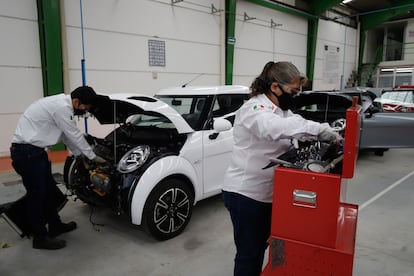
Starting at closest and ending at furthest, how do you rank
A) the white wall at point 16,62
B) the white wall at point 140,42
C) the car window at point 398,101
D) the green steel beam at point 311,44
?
the white wall at point 16,62 → the white wall at point 140,42 → the car window at point 398,101 → the green steel beam at point 311,44

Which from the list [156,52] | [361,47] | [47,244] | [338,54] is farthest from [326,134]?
[361,47]

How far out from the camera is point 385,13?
52.5 ft

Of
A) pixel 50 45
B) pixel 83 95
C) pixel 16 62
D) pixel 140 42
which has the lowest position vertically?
pixel 83 95

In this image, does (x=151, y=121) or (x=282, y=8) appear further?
(x=282, y=8)

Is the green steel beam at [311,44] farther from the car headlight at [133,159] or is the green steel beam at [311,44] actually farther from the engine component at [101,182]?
the engine component at [101,182]

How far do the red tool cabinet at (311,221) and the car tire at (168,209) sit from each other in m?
1.50

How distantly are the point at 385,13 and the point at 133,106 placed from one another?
1713 cm

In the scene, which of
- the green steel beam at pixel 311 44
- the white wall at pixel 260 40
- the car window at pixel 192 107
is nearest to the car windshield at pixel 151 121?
the car window at pixel 192 107

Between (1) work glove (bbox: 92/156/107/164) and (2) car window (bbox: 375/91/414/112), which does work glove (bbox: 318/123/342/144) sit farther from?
(2) car window (bbox: 375/91/414/112)

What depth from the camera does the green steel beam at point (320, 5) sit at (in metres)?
13.1

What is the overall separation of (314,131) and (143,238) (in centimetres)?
227

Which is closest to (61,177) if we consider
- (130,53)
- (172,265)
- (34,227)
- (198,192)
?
(34,227)

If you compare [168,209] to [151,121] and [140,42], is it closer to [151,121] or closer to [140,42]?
[151,121]

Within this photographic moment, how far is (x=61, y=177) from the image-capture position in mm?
4125
